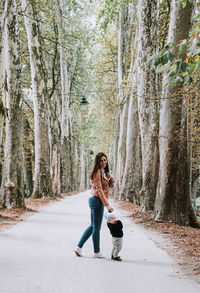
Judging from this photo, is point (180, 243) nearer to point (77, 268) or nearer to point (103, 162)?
point (103, 162)

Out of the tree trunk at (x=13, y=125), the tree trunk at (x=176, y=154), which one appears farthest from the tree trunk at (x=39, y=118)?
the tree trunk at (x=176, y=154)

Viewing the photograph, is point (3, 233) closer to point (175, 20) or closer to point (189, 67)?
point (189, 67)

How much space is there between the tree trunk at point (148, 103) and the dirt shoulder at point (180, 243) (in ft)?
4.71

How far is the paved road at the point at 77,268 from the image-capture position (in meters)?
3.82

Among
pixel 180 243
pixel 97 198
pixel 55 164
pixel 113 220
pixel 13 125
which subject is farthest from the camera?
pixel 55 164

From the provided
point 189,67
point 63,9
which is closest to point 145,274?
point 189,67

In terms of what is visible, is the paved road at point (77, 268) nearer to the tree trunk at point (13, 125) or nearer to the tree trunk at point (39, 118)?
the tree trunk at point (13, 125)

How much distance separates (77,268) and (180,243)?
10.3ft

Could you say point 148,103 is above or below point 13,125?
above

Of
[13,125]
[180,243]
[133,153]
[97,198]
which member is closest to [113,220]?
[97,198]

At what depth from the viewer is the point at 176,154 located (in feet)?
30.3

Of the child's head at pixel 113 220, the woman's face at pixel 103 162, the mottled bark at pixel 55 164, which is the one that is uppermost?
the woman's face at pixel 103 162

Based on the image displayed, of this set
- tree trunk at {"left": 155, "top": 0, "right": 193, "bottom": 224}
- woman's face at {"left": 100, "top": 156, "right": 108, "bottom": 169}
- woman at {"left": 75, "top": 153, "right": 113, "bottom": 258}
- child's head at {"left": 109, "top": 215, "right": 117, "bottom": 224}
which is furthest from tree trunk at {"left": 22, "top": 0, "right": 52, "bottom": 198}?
child's head at {"left": 109, "top": 215, "right": 117, "bottom": 224}

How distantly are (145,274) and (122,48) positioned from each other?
817 inches
